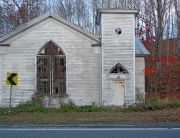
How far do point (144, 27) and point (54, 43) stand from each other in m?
19.1

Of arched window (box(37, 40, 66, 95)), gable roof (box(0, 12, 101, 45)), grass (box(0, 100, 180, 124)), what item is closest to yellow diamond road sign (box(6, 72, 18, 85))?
grass (box(0, 100, 180, 124))

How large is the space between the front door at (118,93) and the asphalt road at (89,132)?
7.57 m

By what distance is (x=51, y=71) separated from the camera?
19.7 meters

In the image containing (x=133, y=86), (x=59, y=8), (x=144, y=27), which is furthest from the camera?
(x=59, y=8)

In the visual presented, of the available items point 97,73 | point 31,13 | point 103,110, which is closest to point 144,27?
point 31,13

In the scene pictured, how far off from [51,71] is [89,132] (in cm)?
963

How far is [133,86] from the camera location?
19.3 m

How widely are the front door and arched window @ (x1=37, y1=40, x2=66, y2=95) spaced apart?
3243 millimetres

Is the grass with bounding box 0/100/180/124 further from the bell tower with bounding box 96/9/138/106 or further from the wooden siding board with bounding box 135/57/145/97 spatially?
the wooden siding board with bounding box 135/57/145/97

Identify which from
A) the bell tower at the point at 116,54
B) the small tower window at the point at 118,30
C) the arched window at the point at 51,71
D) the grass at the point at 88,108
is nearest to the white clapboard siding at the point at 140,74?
the bell tower at the point at 116,54

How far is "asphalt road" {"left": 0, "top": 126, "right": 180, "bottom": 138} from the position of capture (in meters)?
9.86

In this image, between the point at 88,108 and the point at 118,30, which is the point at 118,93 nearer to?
the point at 88,108

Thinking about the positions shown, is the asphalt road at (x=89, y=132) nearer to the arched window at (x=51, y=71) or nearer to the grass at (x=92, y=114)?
the grass at (x=92, y=114)

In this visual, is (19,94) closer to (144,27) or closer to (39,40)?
(39,40)
